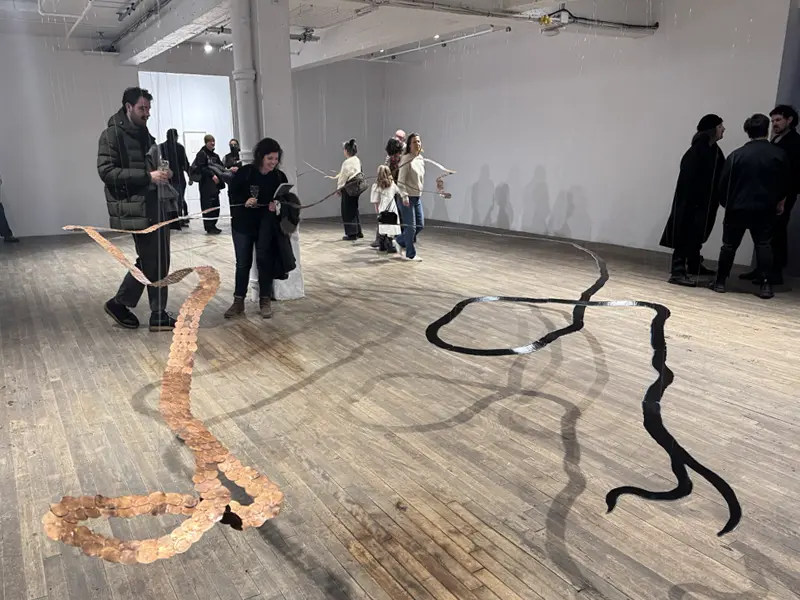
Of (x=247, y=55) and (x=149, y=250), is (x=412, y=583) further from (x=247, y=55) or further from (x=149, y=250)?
(x=247, y=55)

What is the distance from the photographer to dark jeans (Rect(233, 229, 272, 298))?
451cm

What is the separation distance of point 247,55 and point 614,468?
4.13 metres

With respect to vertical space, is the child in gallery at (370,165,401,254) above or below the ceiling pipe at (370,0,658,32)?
below

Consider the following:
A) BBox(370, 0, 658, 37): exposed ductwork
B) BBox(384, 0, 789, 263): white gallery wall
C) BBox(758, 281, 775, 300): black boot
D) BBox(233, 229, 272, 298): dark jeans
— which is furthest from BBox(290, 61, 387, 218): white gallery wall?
BBox(758, 281, 775, 300): black boot

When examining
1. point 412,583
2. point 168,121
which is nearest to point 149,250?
point 412,583

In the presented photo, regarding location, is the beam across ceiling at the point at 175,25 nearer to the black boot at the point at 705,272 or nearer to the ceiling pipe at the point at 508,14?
the ceiling pipe at the point at 508,14

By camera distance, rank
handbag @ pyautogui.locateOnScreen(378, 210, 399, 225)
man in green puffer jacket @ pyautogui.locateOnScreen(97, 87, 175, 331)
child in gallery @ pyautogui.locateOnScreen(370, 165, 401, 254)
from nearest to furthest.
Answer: man in green puffer jacket @ pyautogui.locateOnScreen(97, 87, 175, 331), child in gallery @ pyautogui.locateOnScreen(370, 165, 401, 254), handbag @ pyautogui.locateOnScreen(378, 210, 399, 225)

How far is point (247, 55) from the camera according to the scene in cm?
476

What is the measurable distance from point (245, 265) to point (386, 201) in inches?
98.1

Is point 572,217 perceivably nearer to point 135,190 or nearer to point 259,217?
point 259,217

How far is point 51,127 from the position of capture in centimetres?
910

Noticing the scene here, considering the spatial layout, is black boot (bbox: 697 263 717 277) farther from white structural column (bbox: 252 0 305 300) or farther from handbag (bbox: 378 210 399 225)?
white structural column (bbox: 252 0 305 300)

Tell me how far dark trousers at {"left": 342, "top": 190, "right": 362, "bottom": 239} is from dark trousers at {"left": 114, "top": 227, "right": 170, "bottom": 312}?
4.16m

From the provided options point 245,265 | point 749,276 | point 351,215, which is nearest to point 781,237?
point 749,276
